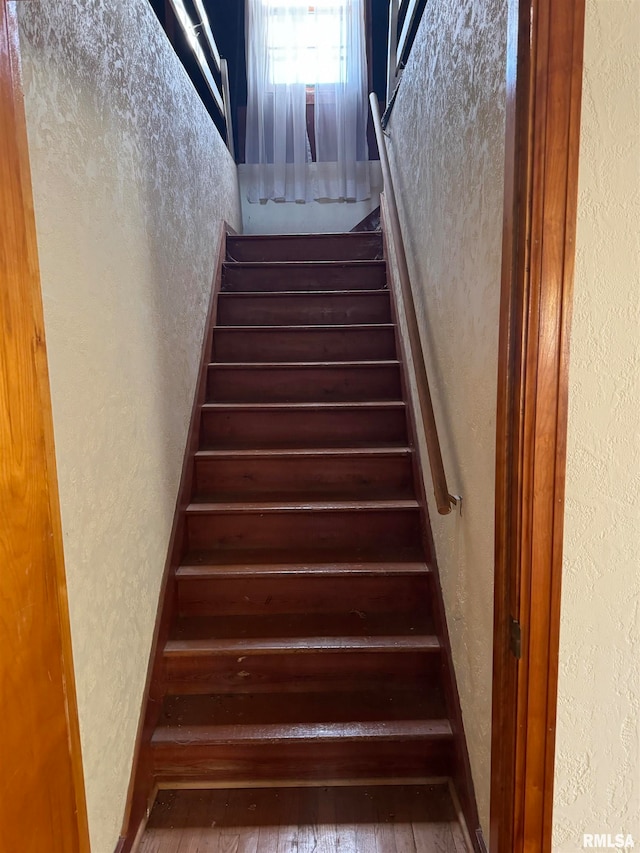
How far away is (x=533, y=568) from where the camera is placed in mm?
863

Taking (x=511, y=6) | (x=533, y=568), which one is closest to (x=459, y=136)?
(x=511, y=6)

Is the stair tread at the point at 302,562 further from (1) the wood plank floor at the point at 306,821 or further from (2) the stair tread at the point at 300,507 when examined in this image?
(1) the wood plank floor at the point at 306,821

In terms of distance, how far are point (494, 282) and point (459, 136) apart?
0.56m

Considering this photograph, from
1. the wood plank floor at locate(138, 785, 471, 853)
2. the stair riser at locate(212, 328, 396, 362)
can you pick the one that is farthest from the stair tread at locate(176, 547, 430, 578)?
the stair riser at locate(212, 328, 396, 362)

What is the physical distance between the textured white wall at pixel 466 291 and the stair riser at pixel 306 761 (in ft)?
0.72

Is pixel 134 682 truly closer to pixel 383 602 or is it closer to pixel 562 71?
pixel 383 602

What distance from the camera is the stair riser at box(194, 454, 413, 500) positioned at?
82.6 inches

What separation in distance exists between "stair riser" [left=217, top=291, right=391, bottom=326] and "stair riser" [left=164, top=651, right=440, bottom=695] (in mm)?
1767

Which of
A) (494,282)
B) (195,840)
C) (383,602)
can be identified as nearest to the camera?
(494,282)

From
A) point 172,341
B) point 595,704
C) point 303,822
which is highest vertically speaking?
point 172,341

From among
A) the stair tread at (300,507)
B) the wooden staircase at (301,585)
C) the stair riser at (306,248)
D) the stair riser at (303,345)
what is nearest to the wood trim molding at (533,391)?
the wooden staircase at (301,585)

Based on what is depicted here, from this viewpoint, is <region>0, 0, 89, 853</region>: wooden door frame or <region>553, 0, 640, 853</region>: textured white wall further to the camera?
<region>553, 0, 640, 853</region>: textured white wall

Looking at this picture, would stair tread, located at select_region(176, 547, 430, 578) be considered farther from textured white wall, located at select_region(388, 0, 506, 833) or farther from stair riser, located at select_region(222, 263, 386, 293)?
stair riser, located at select_region(222, 263, 386, 293)

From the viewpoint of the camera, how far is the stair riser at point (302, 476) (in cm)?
210
